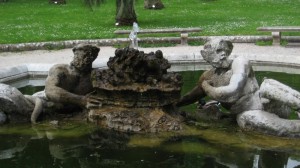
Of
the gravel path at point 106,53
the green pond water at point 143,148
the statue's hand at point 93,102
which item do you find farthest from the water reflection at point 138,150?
the gravel path at point 106,53

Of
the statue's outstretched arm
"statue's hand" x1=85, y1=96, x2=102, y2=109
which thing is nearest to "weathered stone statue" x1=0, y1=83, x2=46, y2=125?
"statue's hand" x1=85, y1=96, x2=102, y2=109

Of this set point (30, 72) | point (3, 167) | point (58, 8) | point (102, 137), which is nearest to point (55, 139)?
point (102, 137)

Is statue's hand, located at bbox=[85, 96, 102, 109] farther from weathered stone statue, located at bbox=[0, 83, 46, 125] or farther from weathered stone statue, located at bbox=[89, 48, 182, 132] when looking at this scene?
weathered stone statue, located at bbox=[0, 83, 46, 125]

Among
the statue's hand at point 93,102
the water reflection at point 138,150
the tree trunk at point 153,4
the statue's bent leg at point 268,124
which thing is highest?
the tree trunk at point 153,4

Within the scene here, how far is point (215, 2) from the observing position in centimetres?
2922

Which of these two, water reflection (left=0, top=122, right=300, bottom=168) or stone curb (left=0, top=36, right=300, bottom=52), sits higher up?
water reflection (left=0, top=122, right=300, bottom=168)

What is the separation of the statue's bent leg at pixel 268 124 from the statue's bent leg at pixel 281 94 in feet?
0.62

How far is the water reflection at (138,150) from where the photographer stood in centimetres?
491

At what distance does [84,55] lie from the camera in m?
6.23

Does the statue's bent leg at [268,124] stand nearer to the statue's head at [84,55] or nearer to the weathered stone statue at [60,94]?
the weathered stone statue at [60,94]

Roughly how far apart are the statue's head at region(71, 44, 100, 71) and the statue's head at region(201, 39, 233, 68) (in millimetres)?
1280

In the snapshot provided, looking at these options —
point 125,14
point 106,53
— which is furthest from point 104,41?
point 125,14

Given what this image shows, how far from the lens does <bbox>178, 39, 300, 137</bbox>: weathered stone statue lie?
17.6 ft

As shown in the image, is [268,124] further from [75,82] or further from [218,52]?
[75,82]
